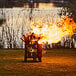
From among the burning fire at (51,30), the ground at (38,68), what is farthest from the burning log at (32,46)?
the ground at (38,68)

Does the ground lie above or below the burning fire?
below

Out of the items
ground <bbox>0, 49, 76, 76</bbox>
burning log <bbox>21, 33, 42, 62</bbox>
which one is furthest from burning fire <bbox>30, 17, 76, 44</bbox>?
ground <bbox>0, 49, 76, 76</bbox>

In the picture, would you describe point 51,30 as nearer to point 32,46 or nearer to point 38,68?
point 32,46

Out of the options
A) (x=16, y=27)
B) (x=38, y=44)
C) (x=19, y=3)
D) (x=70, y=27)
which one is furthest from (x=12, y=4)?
(x=38, y=44)

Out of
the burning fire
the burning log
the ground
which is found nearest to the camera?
the ground

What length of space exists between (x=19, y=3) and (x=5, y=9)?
175cm

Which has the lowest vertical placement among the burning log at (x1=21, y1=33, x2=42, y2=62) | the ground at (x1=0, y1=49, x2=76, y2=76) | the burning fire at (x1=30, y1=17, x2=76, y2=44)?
the ground at (x1=0, y1=49, x2=76, y2=76)

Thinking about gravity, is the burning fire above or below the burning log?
above

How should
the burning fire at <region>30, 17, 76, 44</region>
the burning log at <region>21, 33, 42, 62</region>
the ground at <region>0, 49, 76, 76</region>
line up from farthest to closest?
the burning fire at <region>30, 17, 76, 44</region> → the burning log at <region>21, 33, 42, 62</region> → the ground at <region>0, 49, 76, 76</region>

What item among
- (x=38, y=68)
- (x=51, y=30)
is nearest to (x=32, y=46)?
(x=51, y=30)

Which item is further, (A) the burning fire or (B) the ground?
(A) the burning fire

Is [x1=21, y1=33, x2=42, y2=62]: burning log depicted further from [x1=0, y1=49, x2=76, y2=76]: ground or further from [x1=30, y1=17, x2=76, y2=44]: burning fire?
[x1=0, y1=49, x2=76, y2=76]: ground

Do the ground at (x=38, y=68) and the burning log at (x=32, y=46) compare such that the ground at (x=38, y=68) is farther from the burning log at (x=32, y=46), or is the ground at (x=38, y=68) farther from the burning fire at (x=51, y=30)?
the burning fire at (x=51, y=30)

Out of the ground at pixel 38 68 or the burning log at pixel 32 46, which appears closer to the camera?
the ground at pixel 38 68
